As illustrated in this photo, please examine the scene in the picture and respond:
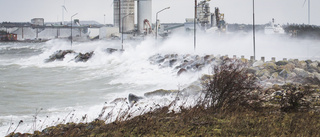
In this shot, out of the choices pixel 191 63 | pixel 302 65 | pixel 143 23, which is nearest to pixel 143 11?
pixel 143 23

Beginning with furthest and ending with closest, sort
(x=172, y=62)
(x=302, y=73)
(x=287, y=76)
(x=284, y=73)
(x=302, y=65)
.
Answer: (x=172, y=62), (x=302, y=65), (x=284, y=73), (x=302, y=73), (x=287, y=76)

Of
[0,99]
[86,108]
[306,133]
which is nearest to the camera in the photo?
[306,133]

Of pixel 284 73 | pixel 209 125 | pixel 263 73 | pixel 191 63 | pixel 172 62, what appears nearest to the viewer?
pixel 209 125

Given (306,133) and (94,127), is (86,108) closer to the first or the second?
(94,127)

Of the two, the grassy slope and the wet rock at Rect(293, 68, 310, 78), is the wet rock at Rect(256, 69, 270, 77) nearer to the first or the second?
the wet rock at Rect(293, 68, 310, 78)

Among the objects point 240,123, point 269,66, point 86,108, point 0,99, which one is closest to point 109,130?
point 240,123

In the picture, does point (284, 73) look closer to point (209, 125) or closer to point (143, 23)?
point (209, 125)

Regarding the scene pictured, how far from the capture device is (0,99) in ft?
57.0

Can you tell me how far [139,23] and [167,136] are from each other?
75449 millimetres

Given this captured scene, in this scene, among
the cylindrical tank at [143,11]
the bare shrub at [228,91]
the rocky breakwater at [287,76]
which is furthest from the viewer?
the cylindrical tank at [143,11]

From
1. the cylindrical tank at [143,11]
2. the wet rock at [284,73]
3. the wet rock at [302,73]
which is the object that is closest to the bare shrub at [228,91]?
the wet rock at [284,73]

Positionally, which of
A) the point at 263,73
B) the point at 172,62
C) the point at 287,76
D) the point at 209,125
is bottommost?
the point at 209,125

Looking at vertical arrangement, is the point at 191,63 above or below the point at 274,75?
above

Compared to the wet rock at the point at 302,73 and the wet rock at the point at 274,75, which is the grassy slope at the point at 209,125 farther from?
the wet rock at the point at 302,73
